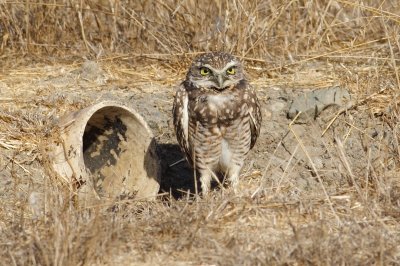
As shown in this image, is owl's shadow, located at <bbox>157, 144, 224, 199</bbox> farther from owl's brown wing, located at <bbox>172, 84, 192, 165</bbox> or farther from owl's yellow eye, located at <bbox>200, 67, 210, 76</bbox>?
owl's yellow eye, located at <bbox>200, 67, 210, 76</bbox>

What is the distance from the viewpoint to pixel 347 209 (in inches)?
189

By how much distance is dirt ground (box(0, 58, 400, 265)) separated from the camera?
13.7 ft

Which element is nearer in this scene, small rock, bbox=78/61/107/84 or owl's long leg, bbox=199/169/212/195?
owl's long leg, bbox=199/169/212/195

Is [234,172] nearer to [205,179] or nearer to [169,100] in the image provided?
[205,179]

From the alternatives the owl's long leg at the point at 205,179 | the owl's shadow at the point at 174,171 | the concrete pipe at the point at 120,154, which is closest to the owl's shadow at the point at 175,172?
the owl's shadow at the point at 174,171

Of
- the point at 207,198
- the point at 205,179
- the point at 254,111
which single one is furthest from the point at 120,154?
the point at 207,198

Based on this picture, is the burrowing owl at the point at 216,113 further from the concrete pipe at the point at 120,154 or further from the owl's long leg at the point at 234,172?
the concrete pipe at the point at 120,154

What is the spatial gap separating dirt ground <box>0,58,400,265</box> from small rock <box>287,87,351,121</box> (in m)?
0.06

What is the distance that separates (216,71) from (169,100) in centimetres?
131

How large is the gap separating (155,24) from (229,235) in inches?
145

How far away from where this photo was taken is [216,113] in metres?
6.02

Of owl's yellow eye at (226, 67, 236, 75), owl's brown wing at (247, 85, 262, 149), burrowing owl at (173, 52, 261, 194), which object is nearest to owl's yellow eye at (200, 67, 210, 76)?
burrowing owl at (173, 52, 261, 194)

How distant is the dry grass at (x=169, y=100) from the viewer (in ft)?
13.9

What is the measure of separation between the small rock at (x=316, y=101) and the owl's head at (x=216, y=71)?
101cm
